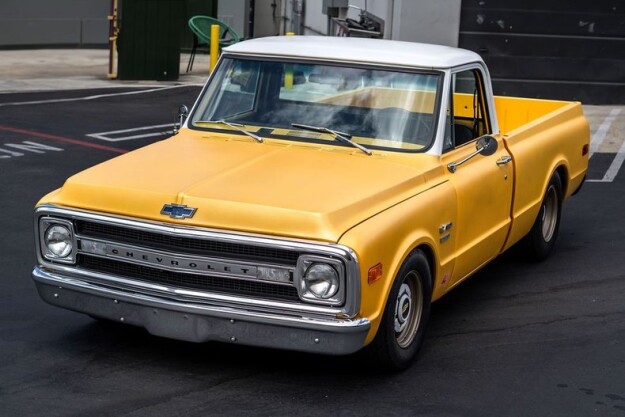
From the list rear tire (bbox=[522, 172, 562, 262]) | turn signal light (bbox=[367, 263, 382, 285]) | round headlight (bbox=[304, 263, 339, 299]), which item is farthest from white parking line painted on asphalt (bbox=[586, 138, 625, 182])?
round headlight (bbox=[304, 263, 339, 299])

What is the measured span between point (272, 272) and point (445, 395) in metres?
1.18

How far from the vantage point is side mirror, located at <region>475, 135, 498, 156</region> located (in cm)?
774

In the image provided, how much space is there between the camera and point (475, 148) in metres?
8.02

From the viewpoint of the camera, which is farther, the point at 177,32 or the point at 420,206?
the point at 177,32

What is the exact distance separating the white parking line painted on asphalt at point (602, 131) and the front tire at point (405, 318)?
27.0 feet

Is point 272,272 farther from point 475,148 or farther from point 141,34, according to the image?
point 141,34

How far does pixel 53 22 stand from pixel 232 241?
1973 centimetres

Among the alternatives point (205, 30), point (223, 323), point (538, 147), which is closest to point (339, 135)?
point (223, 323)

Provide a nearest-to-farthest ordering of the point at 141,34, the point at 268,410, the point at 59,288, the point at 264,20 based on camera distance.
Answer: the point at 268,410 < the point at 59,288 < the point at 141,34 < the point at 264,20

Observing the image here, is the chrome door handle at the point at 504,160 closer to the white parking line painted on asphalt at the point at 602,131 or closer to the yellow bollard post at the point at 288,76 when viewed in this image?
the yellow bollard post at the point at 288,76

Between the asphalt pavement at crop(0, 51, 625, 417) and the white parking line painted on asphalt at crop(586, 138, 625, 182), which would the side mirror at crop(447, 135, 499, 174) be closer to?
the asphalt pavement at crop(0, 51, 625, 417)

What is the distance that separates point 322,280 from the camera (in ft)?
20.4

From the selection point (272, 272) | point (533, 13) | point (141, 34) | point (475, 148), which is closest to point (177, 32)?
point (141, 34)

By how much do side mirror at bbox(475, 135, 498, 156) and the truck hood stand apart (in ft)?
2.41
